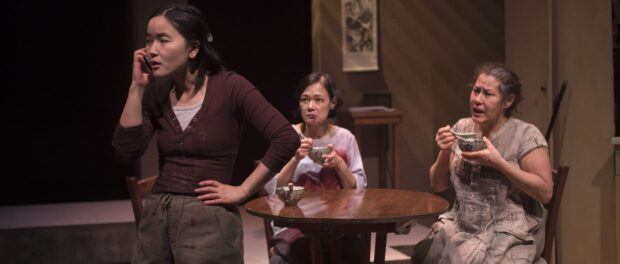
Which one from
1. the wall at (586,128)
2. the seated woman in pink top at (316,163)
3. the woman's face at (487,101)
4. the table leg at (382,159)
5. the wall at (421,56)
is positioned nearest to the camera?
the woman's face at (487,101)

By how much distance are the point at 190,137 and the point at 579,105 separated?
9.03ft

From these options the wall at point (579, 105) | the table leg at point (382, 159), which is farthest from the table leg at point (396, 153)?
the wall at point (579, 105)

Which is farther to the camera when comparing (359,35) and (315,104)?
(359,35)

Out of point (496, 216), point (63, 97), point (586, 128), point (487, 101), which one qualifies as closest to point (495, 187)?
point (496, 216)

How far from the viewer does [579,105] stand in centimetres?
439

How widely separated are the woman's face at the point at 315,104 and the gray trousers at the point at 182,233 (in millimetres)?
1891

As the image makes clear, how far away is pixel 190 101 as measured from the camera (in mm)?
2248

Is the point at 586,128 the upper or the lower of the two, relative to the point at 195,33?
lower

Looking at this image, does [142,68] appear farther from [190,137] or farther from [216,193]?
[216,193]

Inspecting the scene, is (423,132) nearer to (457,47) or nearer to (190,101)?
(457,47)

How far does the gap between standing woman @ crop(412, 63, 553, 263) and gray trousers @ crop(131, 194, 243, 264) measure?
1.26m

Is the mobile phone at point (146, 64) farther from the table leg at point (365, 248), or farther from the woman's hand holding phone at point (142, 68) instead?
the table leg at point (365, 248)

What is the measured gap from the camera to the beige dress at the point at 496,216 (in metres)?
3.23

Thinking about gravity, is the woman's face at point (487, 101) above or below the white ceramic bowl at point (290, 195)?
above
